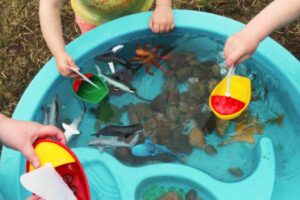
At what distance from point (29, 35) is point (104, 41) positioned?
0.49m

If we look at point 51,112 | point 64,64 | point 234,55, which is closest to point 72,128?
point 51,112

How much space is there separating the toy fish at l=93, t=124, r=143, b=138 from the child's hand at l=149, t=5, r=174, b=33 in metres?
0.30

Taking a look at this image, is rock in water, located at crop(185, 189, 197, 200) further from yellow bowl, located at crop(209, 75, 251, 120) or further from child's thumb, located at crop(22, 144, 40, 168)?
child's thumb, located at crop(22, 144, 40, 168)

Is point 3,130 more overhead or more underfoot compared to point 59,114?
more underfoot

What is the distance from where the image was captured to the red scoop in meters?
1.24

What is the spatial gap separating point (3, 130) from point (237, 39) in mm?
568

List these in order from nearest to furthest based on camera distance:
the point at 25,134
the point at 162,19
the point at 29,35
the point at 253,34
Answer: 1. the point at 25,134
2. the point at 253,34
3. the point at 162,19
4. the point at 29,35

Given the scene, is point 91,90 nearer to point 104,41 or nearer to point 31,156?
point 104,41

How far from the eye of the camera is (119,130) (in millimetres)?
1279

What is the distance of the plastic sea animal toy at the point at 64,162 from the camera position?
885 mm

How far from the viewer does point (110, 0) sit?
135cm

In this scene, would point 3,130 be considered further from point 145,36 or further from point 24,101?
point 145,36

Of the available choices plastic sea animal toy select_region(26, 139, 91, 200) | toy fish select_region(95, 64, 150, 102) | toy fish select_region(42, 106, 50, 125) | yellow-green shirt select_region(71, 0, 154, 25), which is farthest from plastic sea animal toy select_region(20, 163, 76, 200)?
yellow-green shirt select_region(71, 0, 154, 25)

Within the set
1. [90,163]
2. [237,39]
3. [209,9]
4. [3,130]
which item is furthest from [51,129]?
[209,9]
